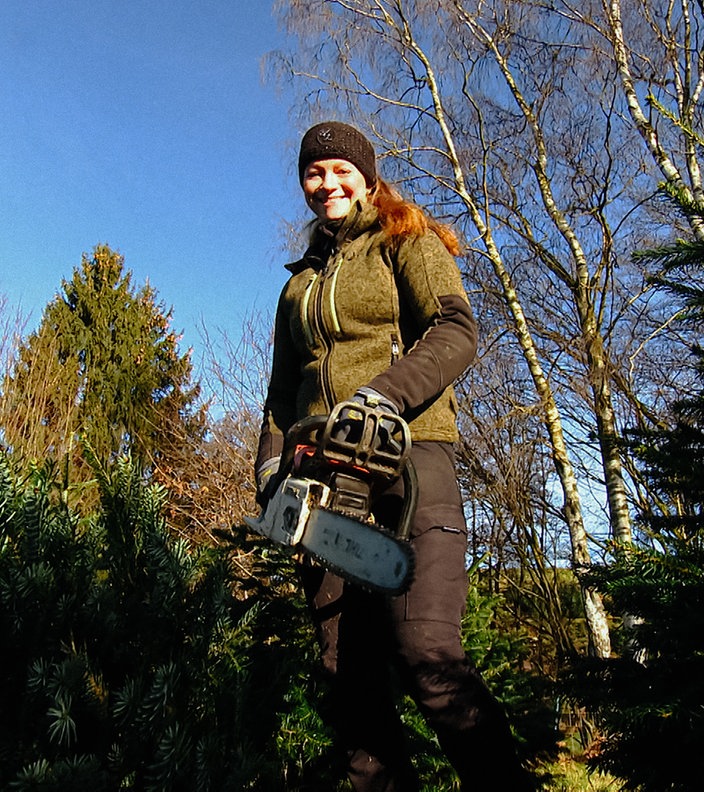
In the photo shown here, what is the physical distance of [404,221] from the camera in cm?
188

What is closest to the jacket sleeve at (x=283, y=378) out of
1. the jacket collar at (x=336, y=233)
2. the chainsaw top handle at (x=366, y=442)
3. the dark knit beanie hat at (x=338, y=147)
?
the jacket collar at (x=336, y=233)

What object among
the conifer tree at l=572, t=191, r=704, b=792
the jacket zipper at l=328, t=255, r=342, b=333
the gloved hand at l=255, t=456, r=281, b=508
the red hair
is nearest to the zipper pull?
the jacket zipper at l=328, t=255, r=342, b=333

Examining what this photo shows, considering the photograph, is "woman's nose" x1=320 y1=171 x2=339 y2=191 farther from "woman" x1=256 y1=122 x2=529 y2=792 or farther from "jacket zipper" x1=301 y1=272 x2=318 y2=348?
"jacket zipper" x1=301 y1=272 x2=318 y2=348

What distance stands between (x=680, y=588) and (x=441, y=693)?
588mm

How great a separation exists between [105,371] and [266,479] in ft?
44.7

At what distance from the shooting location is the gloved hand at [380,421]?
1.45 m

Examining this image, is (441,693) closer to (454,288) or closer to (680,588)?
(680,588)

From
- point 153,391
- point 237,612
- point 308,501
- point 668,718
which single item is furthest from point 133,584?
point 153,391

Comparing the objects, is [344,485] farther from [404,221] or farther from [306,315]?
[404,221]

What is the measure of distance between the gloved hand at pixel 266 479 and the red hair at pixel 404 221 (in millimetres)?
705

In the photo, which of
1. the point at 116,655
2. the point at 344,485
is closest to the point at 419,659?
the point at 344,485

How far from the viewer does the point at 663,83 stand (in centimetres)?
1002

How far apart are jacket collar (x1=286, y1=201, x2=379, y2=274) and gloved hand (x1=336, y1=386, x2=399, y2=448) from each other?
2.16 feet

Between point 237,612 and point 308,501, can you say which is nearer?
point 308,501
